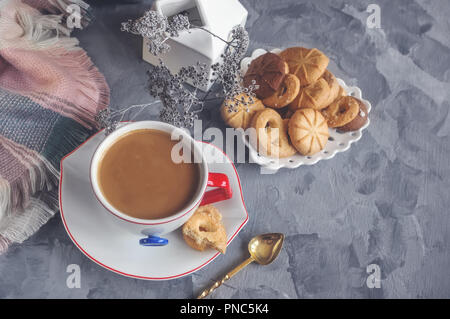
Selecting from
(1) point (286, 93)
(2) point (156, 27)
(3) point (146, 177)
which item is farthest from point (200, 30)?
(3) point (146, 177)

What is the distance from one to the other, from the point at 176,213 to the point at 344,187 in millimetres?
483

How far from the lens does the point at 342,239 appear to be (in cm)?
109

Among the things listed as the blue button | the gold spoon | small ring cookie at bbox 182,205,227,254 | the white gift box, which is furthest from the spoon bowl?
the white gift box

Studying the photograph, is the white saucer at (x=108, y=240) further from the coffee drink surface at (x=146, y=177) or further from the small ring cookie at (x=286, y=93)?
the small ring cookie at (x=286, y=93)

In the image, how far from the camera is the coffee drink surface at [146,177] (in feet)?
2.74

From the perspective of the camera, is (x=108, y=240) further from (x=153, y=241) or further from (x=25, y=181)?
(x=25, y=181)

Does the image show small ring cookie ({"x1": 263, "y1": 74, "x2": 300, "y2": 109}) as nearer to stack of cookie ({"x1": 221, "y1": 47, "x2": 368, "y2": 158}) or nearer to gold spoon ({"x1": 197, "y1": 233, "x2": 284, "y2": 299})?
stack of cookie ({"x1": 221, "y1": 47, "x2": 368, "y2": 158})

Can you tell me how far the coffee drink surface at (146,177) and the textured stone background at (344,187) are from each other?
0.79 feet

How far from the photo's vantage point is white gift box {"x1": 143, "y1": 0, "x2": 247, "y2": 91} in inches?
39.4

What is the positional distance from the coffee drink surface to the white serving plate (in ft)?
0.76

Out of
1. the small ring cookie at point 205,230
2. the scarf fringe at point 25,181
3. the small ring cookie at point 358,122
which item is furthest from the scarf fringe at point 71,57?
the small ring cookie at point 358,122

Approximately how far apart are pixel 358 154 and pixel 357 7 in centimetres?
44
